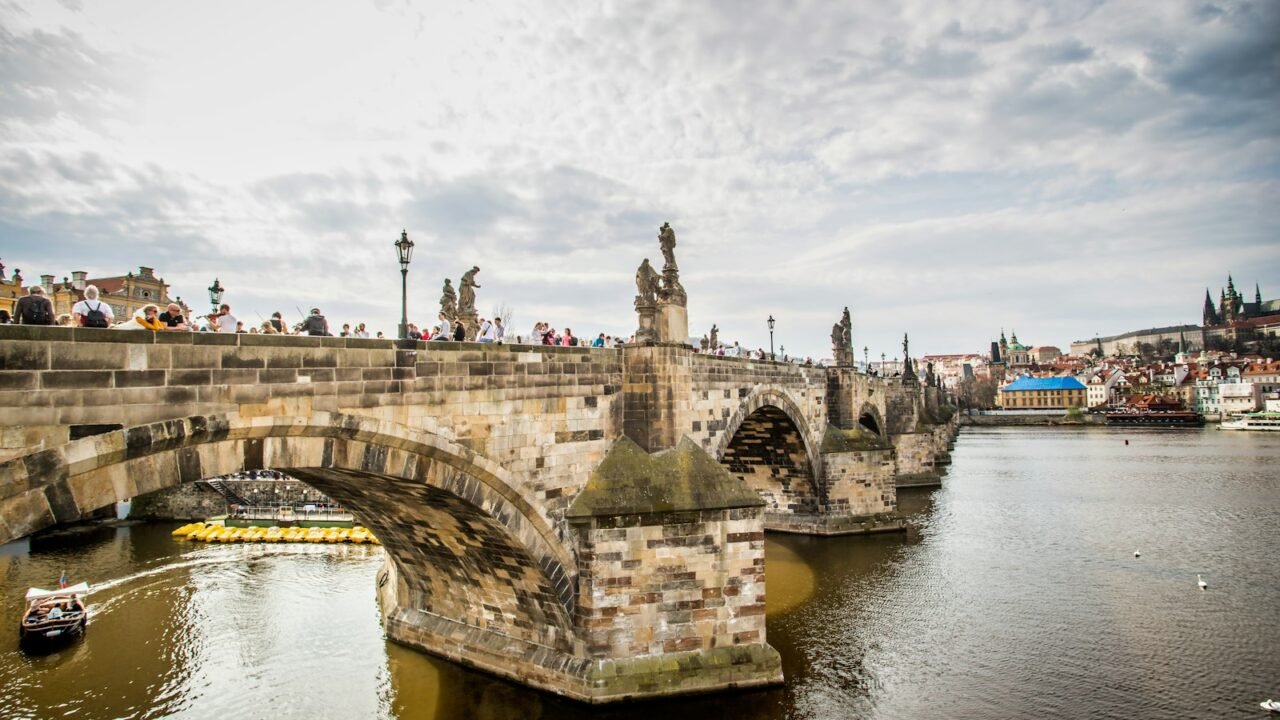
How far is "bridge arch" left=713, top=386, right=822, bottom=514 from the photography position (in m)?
25.2

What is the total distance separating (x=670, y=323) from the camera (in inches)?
568

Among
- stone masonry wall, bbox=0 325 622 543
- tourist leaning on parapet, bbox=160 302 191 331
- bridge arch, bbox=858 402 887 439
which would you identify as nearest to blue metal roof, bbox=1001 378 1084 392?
bridge arch, bbox=858 402 887 439

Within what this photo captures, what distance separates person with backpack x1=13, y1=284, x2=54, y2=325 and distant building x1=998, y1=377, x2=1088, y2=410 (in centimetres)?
13671

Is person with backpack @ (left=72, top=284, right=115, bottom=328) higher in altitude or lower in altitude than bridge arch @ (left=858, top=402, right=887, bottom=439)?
higher

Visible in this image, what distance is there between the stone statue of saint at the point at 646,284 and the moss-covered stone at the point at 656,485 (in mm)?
2694

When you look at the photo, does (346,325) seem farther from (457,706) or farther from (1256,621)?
(1256,621)

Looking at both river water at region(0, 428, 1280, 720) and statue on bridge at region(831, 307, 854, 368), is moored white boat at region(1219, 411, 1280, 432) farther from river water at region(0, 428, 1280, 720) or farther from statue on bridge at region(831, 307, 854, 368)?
statue on bridge at region(831, 307, 854, 368)

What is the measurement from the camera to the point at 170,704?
45.5ft

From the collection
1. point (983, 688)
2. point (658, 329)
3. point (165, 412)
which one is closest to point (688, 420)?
point (658, 329)

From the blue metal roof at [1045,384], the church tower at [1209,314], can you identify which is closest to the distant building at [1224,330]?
the church tower at [1209,314]

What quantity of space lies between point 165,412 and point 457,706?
7960 millimetres

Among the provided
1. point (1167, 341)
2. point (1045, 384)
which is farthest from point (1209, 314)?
point (1045, 384)

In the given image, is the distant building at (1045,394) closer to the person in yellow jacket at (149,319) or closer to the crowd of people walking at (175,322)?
the crowd of people walking at (175,322)

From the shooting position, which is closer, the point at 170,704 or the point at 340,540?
the point at 170,704
